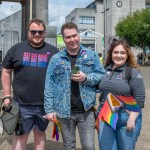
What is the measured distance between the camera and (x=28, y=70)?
4371 millimetres

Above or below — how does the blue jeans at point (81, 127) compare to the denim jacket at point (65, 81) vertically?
below

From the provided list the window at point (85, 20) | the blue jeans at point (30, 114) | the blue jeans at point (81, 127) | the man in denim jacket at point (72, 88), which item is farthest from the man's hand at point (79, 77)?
the window at point (85, 20)

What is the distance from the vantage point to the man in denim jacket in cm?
400

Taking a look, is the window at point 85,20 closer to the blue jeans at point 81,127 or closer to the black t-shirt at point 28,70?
the black t-shirt at point 28,70

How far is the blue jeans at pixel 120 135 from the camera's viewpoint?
3859mm

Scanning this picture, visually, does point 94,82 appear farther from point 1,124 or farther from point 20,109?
point 1,124

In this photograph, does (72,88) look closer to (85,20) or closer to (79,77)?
(79,77)

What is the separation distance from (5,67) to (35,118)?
2.39 feet

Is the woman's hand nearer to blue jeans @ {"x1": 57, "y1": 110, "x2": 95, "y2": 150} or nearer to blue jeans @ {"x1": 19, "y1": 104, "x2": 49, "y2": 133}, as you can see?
blue jeans @ {"x1": 57, "y1": 110, "x2": 95, "y2": 150}

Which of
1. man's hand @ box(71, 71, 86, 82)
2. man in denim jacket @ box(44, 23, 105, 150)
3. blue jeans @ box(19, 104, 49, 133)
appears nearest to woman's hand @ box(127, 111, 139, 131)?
man in denim jacket @ box(44, 23, 105, 150)

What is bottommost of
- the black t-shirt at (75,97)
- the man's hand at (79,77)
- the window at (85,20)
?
the black t-shirt at (75,97)

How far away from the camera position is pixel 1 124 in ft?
15.6

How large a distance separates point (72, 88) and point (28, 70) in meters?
0.64

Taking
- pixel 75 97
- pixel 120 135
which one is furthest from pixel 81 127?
pixel 120 135
